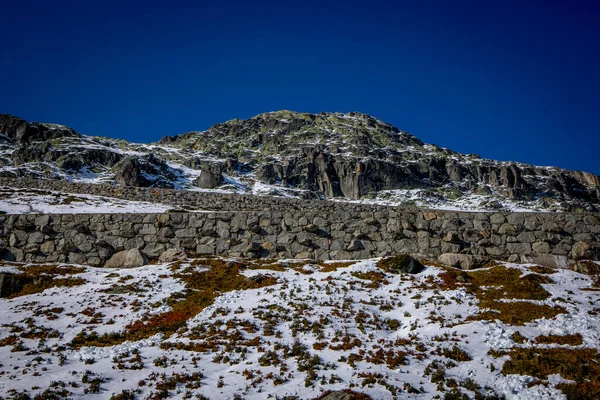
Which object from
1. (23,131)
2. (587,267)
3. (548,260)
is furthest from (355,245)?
(23,131)

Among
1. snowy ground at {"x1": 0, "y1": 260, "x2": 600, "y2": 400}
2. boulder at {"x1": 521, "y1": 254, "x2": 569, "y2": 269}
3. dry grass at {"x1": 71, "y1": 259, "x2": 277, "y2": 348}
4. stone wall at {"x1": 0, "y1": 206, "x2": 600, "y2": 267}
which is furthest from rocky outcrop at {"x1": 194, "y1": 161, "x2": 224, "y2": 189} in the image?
boulder at {"x1": 521, "y1": 254, "x2": 569, "y2": 269}

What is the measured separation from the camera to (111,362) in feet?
35.8

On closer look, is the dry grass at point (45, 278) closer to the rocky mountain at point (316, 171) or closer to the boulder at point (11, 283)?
the boulder at point (11, 283)

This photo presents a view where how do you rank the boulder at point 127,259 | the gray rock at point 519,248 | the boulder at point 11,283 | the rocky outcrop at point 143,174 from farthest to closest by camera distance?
the rocky outcrop at point 143,174 < the boulder at point 127,259 < the gray rock at point 519,248 < the boulder at point 11,283

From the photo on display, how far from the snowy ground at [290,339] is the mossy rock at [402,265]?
1.57 feet

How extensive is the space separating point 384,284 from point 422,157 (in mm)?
153916

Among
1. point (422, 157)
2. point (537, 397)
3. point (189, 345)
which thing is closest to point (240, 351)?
point (189, 345)

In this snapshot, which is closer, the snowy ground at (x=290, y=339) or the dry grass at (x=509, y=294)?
the snowy ground at (x=290, y=339)

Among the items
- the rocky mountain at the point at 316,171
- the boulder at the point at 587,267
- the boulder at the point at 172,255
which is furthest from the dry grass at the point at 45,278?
the rocky mountain at the point at 316,171

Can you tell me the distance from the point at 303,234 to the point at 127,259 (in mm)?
10211

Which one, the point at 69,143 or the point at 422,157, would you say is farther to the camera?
the point at 422,157

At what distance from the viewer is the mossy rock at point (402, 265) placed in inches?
749

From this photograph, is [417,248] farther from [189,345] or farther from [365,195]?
[365,195]

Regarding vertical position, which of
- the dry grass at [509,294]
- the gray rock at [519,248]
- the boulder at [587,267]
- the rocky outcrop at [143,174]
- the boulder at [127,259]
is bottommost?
the boulder at [127,259]
